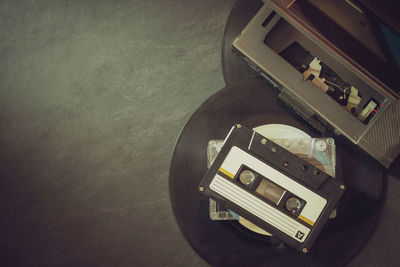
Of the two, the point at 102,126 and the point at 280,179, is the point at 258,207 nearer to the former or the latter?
the point at 280,179

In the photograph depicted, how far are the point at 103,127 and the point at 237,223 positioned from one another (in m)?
0.95

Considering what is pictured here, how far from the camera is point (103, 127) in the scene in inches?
67.8

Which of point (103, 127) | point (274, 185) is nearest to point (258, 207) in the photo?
point (274, 185)

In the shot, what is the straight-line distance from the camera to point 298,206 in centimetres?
116

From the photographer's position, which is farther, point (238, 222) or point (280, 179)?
point (238, 222)

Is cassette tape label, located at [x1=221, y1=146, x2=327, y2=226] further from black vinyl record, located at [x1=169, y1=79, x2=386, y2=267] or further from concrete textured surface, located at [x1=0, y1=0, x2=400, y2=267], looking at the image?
concrete textured surface, located at [x1=0, y1=0, x2=400, y2=267]

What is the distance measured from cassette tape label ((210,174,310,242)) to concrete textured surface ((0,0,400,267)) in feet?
2.12

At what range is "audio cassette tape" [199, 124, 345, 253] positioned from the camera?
110cm

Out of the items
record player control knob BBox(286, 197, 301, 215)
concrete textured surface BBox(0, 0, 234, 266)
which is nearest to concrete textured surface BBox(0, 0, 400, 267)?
concrete textured surface BBox(0, 0, 234, 266)

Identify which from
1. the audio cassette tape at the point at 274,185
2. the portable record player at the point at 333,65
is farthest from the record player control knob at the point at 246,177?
the portable record player at the point at 333,65

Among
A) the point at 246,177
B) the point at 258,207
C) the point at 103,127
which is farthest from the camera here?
the point at 103,127

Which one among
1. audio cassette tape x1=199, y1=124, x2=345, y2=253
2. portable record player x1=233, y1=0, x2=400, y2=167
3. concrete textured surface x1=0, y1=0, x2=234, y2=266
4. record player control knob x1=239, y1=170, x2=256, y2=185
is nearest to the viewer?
portable record player x1=233, y1=0, x2=400, y2=167

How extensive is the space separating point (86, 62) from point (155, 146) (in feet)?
2.12

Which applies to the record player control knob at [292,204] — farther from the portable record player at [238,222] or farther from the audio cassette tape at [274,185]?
the portable record player at [238,222]
